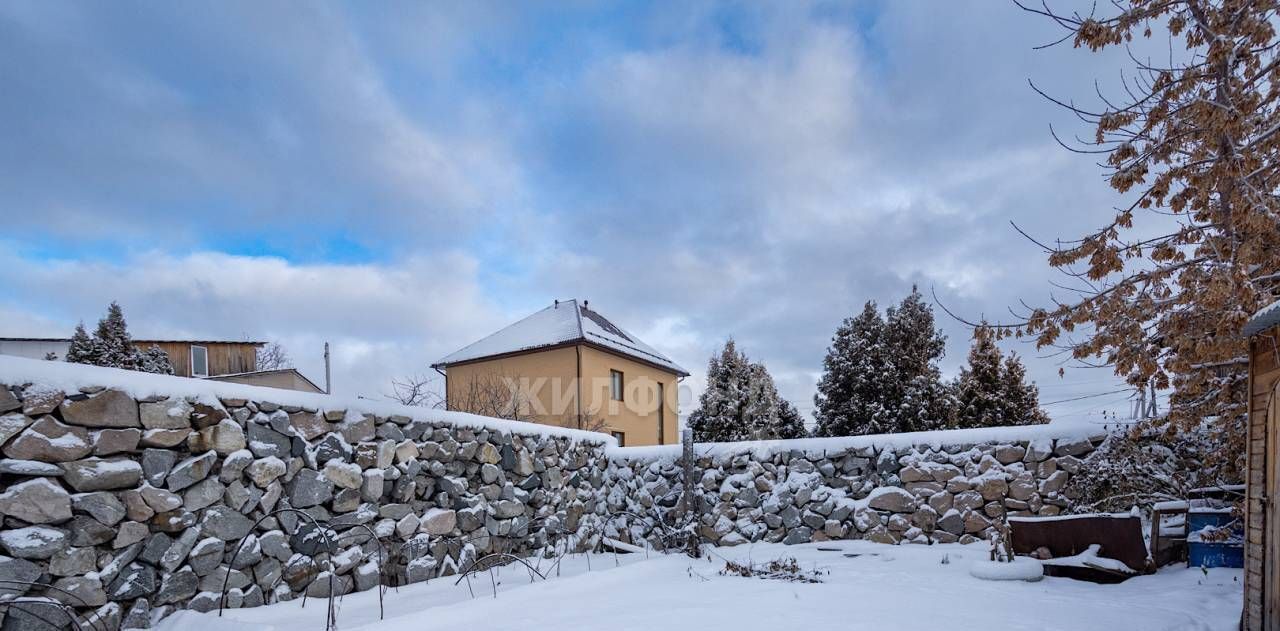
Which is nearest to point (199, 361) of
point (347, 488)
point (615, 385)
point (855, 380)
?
point (615, 385)

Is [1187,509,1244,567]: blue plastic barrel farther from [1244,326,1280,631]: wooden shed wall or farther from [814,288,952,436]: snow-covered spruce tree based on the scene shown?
[814,288,952,436]: snow-covered spruce tree

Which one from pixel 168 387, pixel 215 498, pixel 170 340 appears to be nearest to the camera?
pixel 168 387

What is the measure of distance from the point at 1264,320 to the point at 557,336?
14.9 m

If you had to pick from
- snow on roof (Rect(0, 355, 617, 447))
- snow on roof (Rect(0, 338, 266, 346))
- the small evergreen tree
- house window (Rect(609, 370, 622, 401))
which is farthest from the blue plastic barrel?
snow on roof (Rect(0, 338, 266, 346))

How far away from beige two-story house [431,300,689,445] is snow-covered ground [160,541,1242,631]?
378 inches

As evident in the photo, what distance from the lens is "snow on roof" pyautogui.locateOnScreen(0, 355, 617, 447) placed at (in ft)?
11.2

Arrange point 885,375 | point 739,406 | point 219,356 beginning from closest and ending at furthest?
1. point 885,375
2. point 739,406
3. point 219,356

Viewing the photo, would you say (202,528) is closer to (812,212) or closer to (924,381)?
(812,212)

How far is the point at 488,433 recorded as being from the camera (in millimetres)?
6820

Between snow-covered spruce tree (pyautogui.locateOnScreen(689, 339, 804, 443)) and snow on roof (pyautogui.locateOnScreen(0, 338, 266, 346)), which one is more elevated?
snow on roof (pyautogui.locateOnScreen(0, 338, 266, 346))

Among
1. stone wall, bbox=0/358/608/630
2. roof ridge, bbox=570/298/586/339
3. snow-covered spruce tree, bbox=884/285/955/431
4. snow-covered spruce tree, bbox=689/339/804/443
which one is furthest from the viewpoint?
snow-covered spruce tree, bbox=689/339/804/443

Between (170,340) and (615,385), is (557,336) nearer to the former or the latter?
(615,385)

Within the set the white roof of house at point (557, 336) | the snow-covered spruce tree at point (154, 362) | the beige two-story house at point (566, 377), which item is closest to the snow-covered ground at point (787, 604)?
the beige two-story house at point (566, 377)

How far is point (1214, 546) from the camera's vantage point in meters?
5.07
